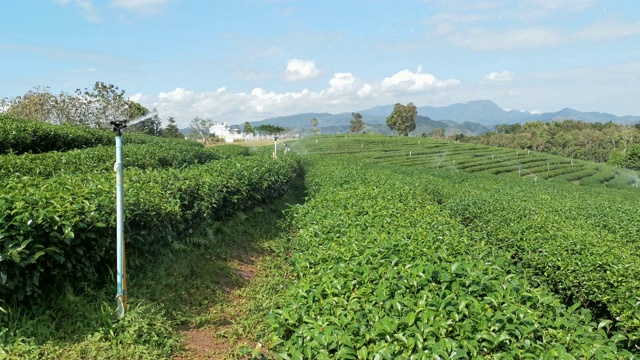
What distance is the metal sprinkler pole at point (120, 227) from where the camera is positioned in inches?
161

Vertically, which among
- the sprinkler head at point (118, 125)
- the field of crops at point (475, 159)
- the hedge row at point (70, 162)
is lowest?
the field of crops at point (475, 159)

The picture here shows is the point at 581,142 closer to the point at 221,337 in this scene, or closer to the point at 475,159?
the point at 475,159

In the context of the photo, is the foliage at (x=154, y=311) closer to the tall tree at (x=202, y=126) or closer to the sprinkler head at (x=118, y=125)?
the sprinkler head at (x=118, y=125)

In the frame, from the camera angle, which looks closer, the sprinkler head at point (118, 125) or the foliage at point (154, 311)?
the foliage at point (154, 311)

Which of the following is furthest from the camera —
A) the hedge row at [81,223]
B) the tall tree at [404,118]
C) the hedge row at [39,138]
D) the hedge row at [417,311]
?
the tall tree at [404,118]

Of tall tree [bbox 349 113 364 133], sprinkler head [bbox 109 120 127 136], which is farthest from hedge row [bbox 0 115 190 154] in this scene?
tall tree [bbox 349 113 364 133]

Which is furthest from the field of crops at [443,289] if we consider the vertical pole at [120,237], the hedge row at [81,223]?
the hedge row at [81,223]

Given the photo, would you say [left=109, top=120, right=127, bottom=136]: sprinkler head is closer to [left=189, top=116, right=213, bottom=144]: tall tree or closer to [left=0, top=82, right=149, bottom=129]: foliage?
[left=0, top=82, right=149, bottom=129]: foliage

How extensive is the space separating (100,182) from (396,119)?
266 feet

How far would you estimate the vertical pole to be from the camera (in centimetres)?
409

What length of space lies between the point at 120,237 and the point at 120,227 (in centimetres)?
10

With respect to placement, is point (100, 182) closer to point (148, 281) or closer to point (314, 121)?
point (148, 281)

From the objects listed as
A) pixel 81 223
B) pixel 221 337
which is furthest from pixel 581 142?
pixel 81 223

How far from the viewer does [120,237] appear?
4.13 m
